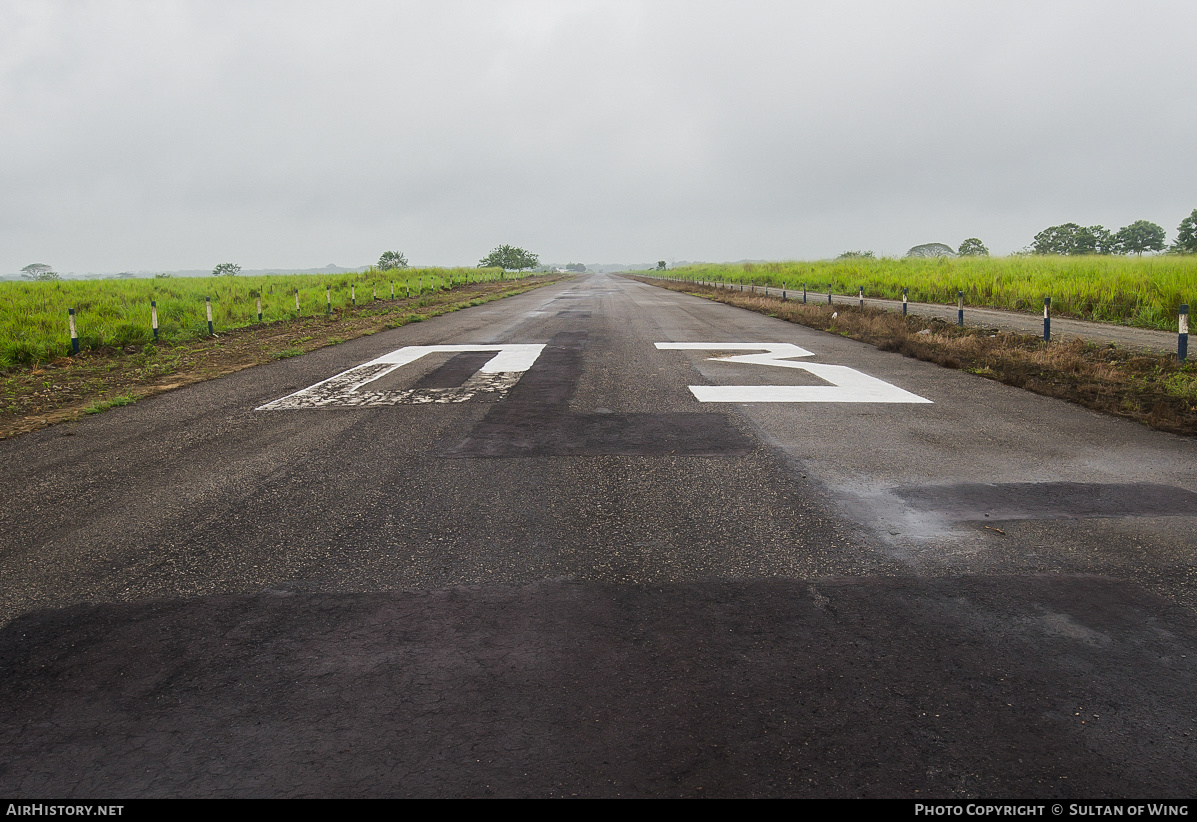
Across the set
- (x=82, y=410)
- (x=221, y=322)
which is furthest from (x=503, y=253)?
(x=82, y=410)

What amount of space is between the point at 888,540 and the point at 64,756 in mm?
3770

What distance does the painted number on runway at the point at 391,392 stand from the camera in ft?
25.8

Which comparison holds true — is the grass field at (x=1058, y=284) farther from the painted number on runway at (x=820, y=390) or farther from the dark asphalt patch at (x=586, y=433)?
the dark asphalt patch at (x=586, y=433)

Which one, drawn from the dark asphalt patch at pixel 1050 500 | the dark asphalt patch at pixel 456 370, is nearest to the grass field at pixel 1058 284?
the dark asphalt patch at pixel 456 370

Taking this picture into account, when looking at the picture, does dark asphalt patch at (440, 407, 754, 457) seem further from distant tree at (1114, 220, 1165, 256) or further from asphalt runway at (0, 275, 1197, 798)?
distant tree at (1114, 220, 1165, 256)

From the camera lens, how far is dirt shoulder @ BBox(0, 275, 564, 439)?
8.10m

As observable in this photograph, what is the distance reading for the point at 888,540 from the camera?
150 inches

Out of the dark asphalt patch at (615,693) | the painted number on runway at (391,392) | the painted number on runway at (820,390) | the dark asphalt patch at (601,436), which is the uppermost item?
the painted number on runway at (391,392)

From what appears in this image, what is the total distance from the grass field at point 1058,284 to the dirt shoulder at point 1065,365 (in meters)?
5.32

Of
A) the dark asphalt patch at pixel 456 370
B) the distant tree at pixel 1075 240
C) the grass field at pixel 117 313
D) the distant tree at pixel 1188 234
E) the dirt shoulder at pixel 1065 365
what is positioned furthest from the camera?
the distant tree at pixel 1075 240

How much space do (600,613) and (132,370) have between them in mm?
11312

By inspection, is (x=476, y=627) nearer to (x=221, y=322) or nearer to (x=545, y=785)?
(x=545, y=785)

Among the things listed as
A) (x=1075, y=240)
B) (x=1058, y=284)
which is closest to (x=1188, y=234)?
(x=1075, y=240)

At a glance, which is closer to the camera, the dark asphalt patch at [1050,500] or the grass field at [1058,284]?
the dark asphalt patch at [1050,500]
